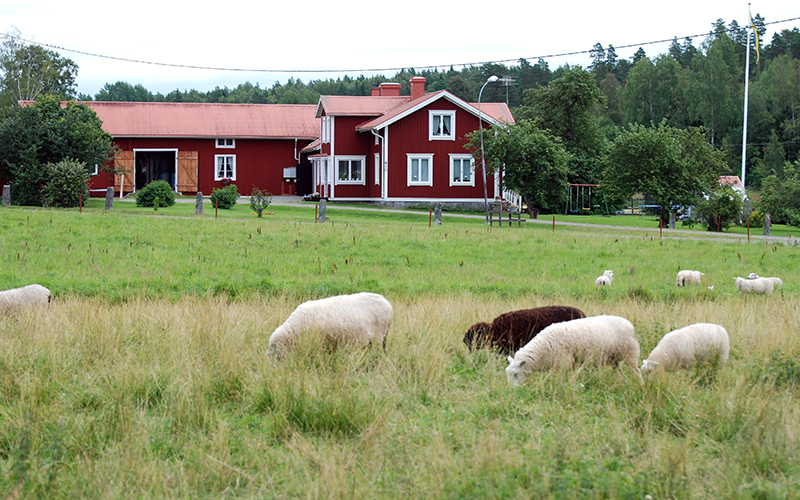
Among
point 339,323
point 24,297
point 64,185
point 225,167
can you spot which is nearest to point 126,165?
point 225,167

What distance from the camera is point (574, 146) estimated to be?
5869 centimetres

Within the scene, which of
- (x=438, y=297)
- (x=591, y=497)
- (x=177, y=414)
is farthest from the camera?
(x=438, y=297)

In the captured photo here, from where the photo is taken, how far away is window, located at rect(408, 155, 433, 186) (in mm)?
45000

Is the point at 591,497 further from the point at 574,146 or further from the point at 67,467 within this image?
the point at 574,146

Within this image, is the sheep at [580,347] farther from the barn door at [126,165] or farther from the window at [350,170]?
the barn door at [126,165]

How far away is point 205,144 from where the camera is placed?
51438 millimetres

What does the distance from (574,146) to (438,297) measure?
48.5 m

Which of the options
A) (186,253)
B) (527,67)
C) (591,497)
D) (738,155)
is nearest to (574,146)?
(738,155)

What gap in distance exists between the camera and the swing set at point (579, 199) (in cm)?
5384

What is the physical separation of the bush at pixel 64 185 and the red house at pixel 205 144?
1271 centimetres

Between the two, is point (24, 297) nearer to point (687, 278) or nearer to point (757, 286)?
point (687, 278)

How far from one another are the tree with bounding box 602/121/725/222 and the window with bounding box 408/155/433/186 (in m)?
10.3

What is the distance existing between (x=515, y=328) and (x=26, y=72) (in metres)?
69.0

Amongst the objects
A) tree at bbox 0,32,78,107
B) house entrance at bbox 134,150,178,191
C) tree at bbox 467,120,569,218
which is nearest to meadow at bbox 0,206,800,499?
tree at bbox 467,120,569,218
